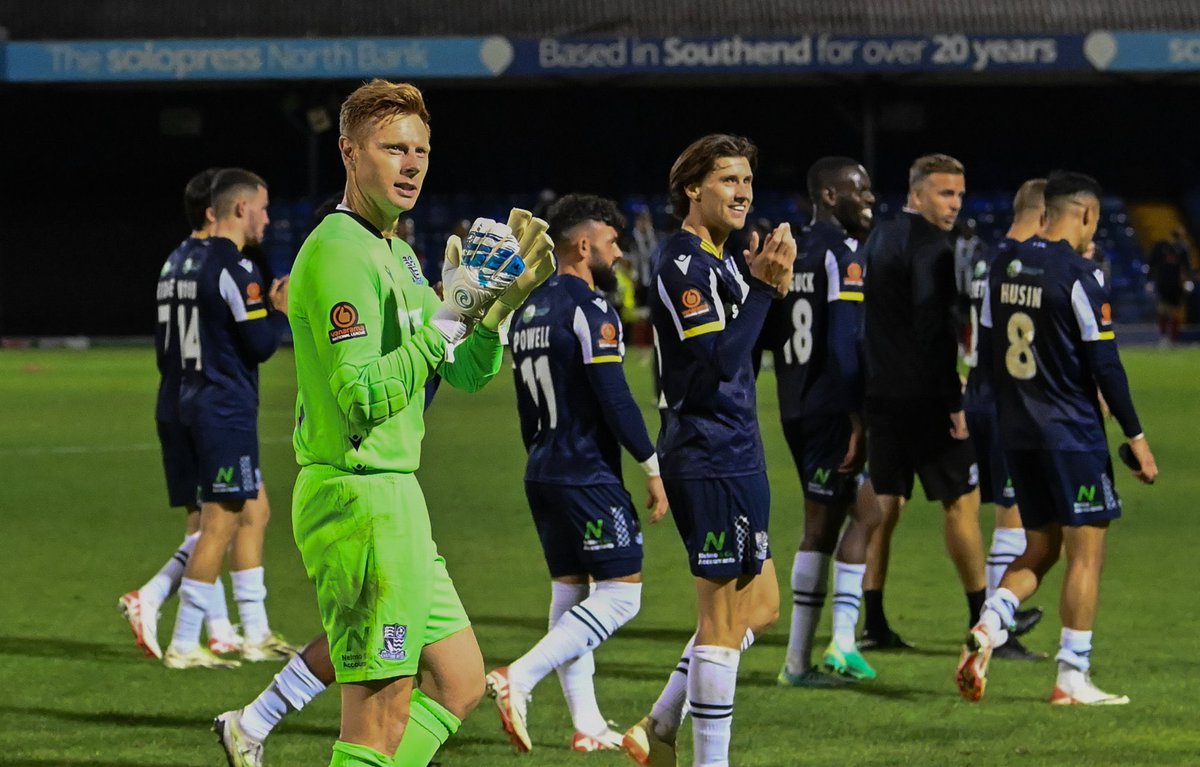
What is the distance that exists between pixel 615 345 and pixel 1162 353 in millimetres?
26565

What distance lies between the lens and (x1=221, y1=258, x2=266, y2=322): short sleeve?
8578 millimetres

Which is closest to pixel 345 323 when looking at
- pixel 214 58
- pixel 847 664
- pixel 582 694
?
pixel 582 694

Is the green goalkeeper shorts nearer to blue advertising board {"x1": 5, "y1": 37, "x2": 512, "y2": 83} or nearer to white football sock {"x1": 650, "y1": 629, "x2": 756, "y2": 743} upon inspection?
white football sock {"x1": 650, "y1": 629, "x2": 756, "y2": 743}

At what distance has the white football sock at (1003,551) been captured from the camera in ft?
29.9

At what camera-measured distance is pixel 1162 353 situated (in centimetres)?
3192

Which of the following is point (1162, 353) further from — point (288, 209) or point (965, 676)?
point (965, 676)

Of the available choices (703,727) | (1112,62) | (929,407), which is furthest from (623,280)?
(703,727)

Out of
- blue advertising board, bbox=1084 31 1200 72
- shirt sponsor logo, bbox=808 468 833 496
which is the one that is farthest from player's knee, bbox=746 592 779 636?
blue advertising board, bbox=1084 31 1200 72

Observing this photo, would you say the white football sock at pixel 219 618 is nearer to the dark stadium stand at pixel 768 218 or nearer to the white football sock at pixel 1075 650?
the white football sock at pixel 1075 650

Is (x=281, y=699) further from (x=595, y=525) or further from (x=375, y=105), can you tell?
(x=375, y=105)

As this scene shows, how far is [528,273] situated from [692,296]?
1489 millimetres

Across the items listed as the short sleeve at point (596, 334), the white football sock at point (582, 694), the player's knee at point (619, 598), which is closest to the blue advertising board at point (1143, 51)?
the short sleeve at point (596, 334)

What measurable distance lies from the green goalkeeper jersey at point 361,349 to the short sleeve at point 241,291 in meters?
4.13

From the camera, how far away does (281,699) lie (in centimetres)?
621
